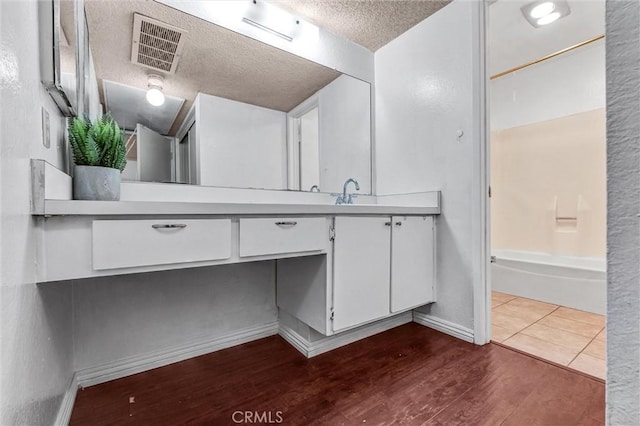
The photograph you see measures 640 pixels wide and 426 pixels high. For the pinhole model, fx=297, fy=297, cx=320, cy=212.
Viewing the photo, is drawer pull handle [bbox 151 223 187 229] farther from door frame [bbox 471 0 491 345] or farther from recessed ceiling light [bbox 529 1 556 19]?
recessed ceiling light [bbox 529 1 556 19]

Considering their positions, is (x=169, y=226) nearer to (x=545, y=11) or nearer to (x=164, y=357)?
(x=164, y=357)

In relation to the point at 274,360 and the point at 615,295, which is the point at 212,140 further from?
the point at 615,295

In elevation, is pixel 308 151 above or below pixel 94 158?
above

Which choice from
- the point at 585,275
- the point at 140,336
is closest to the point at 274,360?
the point at 140,336

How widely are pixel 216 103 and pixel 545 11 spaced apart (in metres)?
2.54

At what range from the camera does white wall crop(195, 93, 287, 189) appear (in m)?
1.73

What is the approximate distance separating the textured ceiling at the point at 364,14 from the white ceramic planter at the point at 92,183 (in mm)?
1557

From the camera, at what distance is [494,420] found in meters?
1.13

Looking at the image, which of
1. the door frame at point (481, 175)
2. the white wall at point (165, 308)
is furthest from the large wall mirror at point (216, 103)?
the door frame at point (481, 175)

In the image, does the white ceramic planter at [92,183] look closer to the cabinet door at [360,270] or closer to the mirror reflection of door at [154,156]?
the mirror reflection of door at [154,156]

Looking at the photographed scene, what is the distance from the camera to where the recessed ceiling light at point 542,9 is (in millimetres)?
2190

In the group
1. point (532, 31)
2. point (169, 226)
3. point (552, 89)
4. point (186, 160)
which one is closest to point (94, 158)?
point (169, 226)

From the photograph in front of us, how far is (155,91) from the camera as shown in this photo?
1612 millimetres

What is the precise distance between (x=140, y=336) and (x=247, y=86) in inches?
60.8
